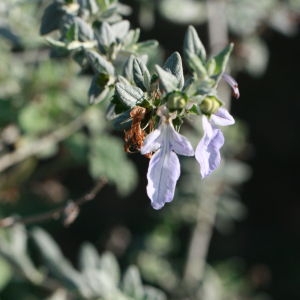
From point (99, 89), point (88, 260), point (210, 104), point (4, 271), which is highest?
point (210, 104)

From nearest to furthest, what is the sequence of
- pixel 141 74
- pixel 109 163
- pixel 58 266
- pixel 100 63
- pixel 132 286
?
pixel 141 74 < pixel 100 63 < pixel 132 286 < pixel 58 266 < pixel 109 163

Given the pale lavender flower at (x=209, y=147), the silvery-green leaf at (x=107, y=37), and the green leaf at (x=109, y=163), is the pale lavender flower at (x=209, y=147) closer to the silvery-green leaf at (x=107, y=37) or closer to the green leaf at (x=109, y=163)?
the silvery-green leaf at (x=107, y=37)

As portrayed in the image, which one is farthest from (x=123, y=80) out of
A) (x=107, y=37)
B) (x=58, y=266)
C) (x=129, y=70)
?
(x=58, y=266)

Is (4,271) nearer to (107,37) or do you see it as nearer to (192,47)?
(107,37)

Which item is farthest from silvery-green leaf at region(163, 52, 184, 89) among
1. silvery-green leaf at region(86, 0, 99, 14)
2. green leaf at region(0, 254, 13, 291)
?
green leaf at region(0, 254, 13, 291)

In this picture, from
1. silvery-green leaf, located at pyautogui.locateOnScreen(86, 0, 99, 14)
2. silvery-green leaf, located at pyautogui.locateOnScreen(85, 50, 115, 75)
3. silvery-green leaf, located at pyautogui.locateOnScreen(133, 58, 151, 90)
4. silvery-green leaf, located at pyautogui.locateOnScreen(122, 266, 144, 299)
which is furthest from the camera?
silvery-green leaf, located at pyautogui.locateOnScreen(122, 266, 144, 299)

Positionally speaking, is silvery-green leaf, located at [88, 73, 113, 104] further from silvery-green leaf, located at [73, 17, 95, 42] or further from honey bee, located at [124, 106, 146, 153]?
honey bee, located at [124, 106, 146, 153]
